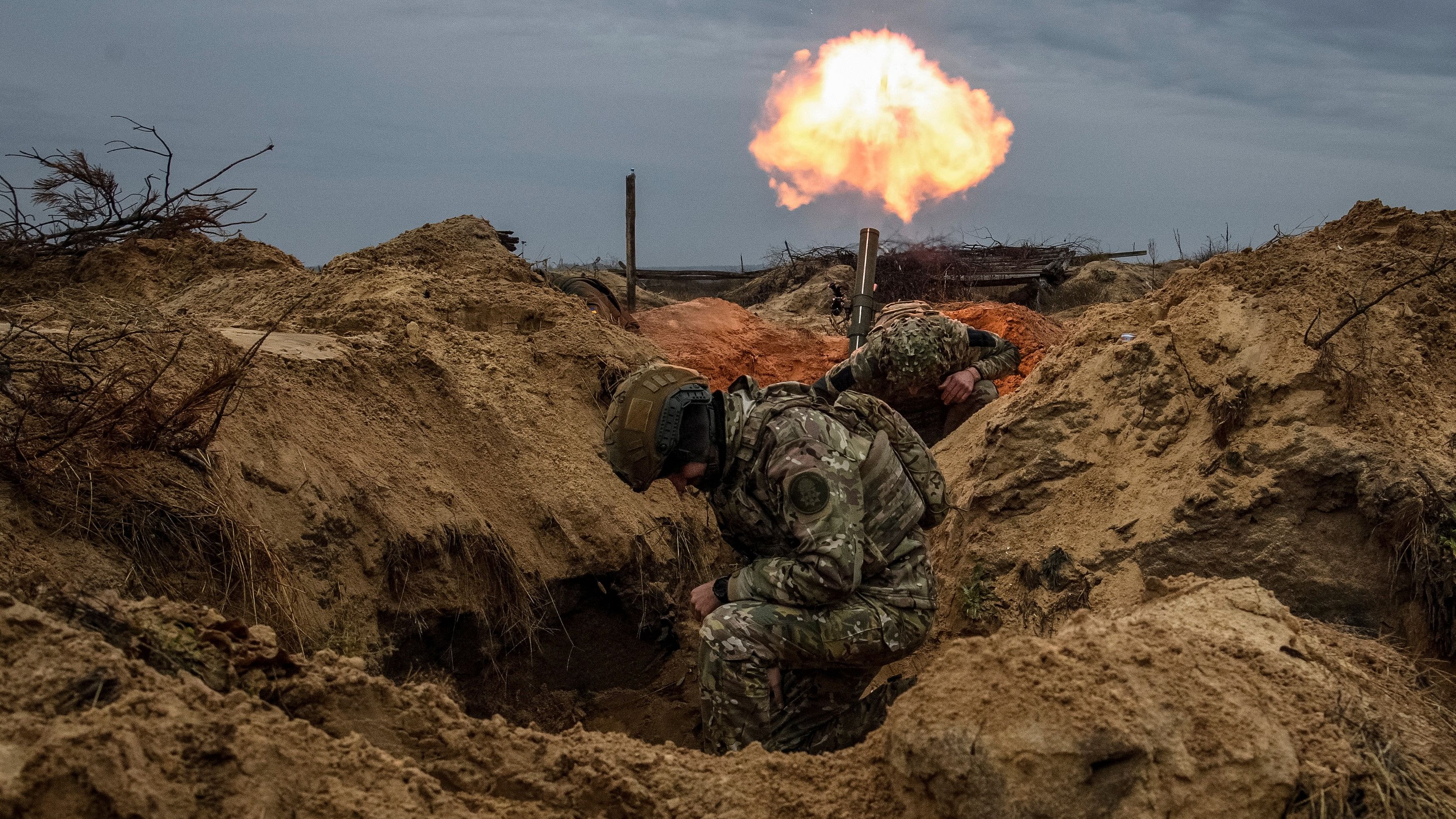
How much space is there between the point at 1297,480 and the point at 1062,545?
1087 mm

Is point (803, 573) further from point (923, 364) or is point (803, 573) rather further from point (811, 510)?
point (923, 364)

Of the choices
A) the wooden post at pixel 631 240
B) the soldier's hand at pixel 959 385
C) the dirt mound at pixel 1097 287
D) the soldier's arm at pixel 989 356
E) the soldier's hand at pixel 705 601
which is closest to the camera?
the soldier's hand at pixel 705 601

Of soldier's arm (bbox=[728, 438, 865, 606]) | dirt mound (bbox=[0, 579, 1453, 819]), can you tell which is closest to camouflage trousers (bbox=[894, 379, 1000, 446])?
soldier's arm (bbox=[728, 438, 865, 606])

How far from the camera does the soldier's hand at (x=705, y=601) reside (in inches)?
155

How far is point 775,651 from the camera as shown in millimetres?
3721

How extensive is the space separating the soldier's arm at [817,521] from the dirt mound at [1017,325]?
7078mm

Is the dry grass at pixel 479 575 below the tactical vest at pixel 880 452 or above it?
below

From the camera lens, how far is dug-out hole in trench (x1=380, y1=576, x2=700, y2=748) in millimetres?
4621

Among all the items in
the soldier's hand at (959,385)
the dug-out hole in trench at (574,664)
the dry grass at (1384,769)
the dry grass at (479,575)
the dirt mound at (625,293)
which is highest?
the dirt mound at (625,293)

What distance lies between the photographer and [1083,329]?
612 cm

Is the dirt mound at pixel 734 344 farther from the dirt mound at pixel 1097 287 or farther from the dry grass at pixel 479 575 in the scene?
the dirt mound at pixel 1097 287

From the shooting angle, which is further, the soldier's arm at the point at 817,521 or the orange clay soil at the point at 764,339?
the orange clay soil at the point at 764,339

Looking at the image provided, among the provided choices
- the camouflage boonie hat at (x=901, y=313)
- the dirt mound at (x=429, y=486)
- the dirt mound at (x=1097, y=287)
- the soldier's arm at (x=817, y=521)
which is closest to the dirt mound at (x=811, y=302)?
the dirt mound at (x=1097, y=287)

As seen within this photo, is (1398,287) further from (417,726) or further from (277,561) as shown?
(277,561)
